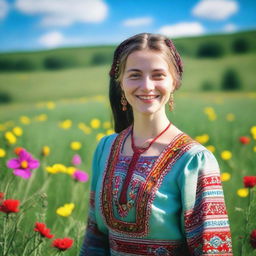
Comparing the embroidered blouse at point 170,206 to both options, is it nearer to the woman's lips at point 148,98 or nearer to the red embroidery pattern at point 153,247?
the red embroidery pattern at point 153,247

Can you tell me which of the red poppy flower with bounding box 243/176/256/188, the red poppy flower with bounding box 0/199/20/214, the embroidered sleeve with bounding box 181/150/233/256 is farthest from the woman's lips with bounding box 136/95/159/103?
the red poppy flower with bounding box 243/176/256/188

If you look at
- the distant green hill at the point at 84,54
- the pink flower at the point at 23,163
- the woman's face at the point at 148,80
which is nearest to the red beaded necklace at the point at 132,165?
the woman's face at the point at 148,80

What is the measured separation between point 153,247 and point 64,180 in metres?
1.83

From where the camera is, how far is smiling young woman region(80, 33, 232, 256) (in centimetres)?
112

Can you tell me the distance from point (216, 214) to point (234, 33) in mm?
26426

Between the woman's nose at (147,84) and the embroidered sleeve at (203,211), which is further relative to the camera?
the woman's nose at (147,84)

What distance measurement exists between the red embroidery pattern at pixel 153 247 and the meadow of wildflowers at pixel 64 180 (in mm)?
208

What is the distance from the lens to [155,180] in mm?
1184

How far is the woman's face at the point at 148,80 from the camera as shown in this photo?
1228mm

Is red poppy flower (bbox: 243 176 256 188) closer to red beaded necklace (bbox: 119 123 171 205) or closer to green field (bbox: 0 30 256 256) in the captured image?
green field (bbox: 0 30 256 256)

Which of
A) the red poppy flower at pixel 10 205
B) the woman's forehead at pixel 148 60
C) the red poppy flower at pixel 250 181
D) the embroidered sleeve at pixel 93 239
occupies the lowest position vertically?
the embroidered sleeve at pixel 93 239

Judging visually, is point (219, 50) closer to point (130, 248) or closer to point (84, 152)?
point (84, 152)

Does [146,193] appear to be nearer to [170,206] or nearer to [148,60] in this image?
[170,206]

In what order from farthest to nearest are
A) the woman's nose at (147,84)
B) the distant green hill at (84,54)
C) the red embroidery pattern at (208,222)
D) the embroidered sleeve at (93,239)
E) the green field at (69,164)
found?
the distant green hill at (84,54)
the green field at (69,164)
the embroidered sleeve at (93,239)
the woman's nose at (147,84)
the red embroidery pattern at (208,222)
